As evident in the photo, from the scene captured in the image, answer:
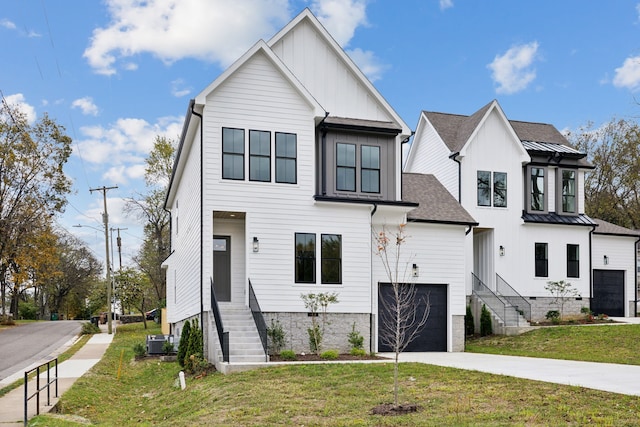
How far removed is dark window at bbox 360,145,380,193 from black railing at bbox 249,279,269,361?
4973 millimetres

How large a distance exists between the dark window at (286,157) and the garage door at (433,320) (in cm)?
510

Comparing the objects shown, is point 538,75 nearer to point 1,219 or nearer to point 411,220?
point 411,220

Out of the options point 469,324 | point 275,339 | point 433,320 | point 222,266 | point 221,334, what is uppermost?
point 222,266

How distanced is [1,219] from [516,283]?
32833 mm

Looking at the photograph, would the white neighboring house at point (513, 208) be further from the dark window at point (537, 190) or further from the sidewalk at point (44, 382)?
the sidewalk at point (44, 382)

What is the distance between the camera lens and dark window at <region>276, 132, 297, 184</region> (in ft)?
63.6

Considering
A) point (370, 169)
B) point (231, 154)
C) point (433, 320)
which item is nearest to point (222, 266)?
point (231, 154)

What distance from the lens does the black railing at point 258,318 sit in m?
16.8

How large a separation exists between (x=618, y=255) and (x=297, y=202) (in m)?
19.4

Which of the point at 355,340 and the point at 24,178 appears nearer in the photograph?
the point at 355,340

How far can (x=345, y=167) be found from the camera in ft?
67.0

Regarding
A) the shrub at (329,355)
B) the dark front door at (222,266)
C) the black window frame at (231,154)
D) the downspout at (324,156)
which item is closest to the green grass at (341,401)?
the shrub at (329,355)

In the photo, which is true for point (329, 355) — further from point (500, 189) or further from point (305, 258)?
point (500, 189)

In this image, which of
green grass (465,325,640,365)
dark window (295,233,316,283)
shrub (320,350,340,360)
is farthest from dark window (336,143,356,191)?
green grass (465,325,640,365)
